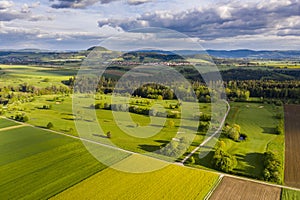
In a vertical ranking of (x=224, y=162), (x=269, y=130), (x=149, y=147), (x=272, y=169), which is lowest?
(x=149, y=147)

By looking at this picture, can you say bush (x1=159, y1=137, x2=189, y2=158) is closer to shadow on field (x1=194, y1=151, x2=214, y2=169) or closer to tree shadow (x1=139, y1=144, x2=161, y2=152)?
tree shadow (x1=139, y1=144, x2=161, y2=152)

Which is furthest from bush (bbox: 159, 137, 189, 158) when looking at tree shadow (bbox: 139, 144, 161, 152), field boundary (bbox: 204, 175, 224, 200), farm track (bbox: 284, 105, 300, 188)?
farm track (bbox: 284, 105, 300, 188)

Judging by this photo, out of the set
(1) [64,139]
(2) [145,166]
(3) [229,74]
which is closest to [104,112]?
(1) [64,139]

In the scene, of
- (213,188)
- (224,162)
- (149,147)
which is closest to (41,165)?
(149,147)

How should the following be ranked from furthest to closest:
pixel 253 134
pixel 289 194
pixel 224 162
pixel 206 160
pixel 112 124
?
pixel 112 124, pixel 253 134, pixel 206 160, pixel 224 162, pixel 289 194

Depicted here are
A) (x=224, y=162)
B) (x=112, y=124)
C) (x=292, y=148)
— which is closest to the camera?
(x=224, y=162)

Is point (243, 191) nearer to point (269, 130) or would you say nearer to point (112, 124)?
point (269, 130)

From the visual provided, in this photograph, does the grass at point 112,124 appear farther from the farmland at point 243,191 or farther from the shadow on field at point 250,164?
the farmland at point 243,191
